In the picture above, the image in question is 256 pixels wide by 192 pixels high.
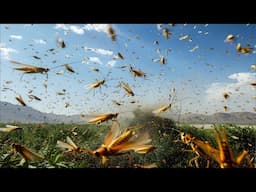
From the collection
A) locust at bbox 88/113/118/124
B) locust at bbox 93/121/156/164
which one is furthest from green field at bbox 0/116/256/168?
locust at bbox 93/121/156/164

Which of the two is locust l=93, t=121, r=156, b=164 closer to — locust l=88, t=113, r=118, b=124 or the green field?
locust l=88, t=113, r=118, b=124

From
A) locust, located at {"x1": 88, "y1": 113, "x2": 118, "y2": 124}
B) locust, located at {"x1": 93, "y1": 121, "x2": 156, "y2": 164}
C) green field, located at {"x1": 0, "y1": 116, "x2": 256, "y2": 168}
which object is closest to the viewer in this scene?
locust, located at {"x1": 93, "y1": 121, "x2": 156, "y2": 164}

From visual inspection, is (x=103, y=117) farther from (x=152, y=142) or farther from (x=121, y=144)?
(x=152, y=142)

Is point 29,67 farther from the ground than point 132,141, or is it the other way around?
point 29,67

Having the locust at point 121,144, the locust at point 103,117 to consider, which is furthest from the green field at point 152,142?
the locust at point 121,144

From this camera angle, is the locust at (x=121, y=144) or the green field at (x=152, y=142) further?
the green field at (x=152, y=142)

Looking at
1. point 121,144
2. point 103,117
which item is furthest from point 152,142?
point 121,144

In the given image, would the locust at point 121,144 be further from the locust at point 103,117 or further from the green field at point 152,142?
the green field at point 152,142

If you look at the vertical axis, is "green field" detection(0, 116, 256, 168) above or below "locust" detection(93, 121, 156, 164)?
below
